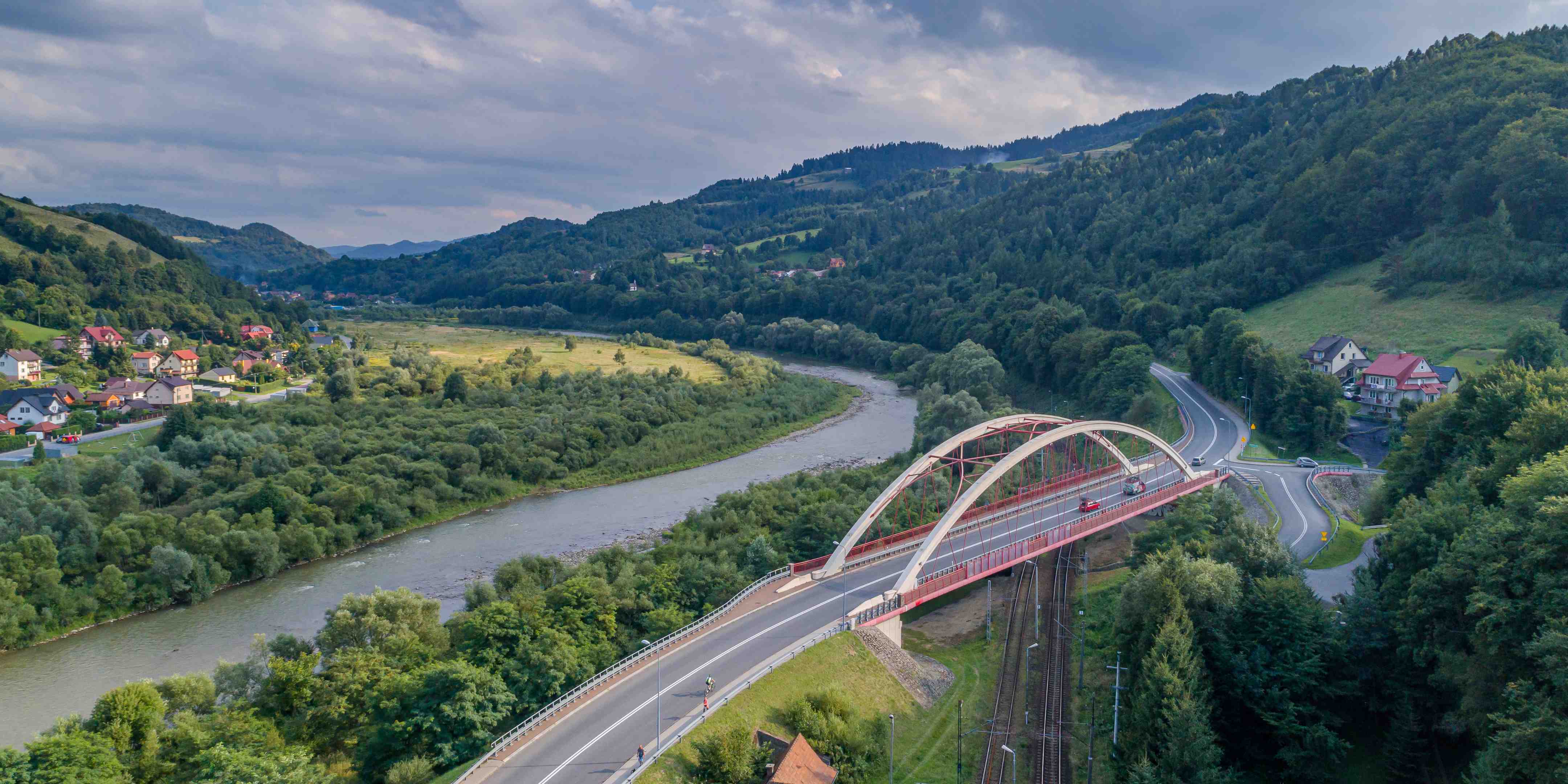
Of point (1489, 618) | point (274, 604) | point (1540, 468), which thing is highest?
Result: point (1540, 468)

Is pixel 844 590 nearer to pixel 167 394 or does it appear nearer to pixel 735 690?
pixel 735 690

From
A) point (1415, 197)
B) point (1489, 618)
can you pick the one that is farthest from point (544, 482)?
point (1415, 197)

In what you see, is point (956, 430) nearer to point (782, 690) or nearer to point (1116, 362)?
point (1116, 362)

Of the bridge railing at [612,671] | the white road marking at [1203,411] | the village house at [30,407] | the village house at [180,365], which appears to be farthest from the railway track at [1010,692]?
the village house at [180,365]

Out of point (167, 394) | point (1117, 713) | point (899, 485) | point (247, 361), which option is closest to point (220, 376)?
point (247, 361)

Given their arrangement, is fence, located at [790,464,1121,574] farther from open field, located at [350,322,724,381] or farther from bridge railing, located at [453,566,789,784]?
open field, located at [350,322,724,381]

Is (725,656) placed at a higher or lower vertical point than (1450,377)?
lower
